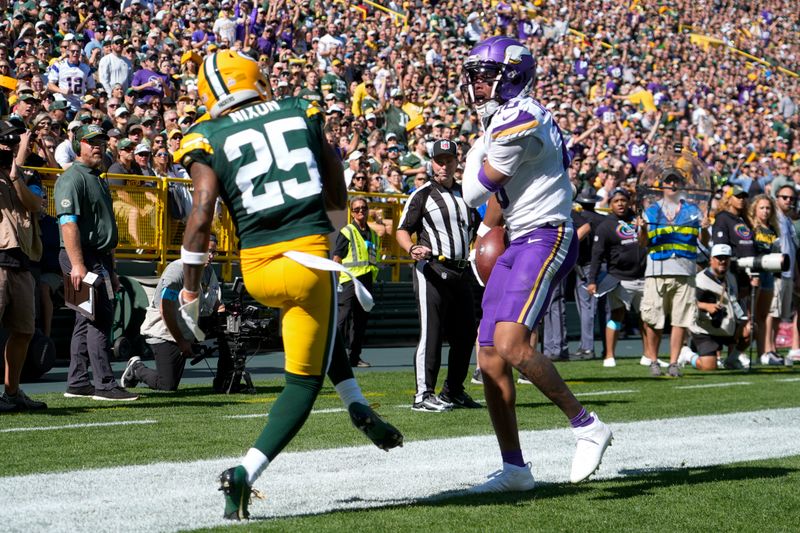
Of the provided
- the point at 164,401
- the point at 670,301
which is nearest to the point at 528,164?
the point at 164,401

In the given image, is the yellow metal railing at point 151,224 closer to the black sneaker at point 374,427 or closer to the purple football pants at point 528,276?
the purple football pants at point 528,276

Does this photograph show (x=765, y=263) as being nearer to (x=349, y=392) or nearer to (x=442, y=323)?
(x=442, y=323)

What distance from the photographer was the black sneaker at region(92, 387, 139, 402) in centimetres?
953

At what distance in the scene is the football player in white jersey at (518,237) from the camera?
5.43 metres

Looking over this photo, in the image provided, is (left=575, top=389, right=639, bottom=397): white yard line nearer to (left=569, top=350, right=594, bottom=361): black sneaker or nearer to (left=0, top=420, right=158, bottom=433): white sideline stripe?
(left=0, top=420, right=158, bottom=433): white sideline stripe

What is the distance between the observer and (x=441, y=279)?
9.30 meters

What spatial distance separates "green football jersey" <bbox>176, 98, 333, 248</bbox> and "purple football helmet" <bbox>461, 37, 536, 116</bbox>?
114cm

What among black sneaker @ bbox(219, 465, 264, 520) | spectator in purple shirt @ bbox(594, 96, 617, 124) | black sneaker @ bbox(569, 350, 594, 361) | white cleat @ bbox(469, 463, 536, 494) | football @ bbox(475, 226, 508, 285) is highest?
football @ bbox(475, 226, 508, 285)

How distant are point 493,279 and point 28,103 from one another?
352 inches

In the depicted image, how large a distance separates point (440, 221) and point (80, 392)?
3280 millimetres

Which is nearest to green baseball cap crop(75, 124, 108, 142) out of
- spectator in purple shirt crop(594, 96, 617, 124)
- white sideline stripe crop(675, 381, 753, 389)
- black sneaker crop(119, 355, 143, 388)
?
black sneaker crop(119, 355, 143, 388)

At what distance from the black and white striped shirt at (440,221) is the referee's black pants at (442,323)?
160 millimetres

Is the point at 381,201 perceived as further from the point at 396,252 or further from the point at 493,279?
the point at 493,279

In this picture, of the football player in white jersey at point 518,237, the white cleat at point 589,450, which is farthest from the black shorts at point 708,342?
the white cleat at point 589,450
